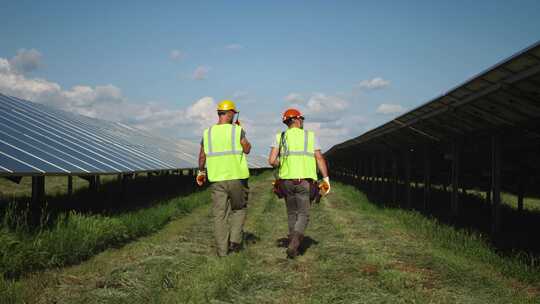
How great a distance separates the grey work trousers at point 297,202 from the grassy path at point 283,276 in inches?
19.1

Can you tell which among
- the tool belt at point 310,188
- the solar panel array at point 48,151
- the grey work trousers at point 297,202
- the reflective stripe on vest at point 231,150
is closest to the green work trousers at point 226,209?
the reflective stripe on vest at point 231,150

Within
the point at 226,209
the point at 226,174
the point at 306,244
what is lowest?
the point at 306,244

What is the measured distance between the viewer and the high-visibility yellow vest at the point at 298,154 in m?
7.20

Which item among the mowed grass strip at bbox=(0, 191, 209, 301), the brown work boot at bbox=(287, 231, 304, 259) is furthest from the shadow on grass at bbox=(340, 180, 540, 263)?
the mowed grass strip at bbox=(0, 191, 209, 301)

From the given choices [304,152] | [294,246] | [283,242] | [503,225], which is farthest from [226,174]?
[503,225]

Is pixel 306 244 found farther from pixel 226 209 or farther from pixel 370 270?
pixel 370 270

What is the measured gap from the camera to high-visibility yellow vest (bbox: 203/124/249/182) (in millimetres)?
7094

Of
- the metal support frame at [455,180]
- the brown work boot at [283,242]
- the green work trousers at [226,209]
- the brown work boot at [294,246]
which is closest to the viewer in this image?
the brown work boot at [294,246]

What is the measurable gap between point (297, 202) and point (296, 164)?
553mm

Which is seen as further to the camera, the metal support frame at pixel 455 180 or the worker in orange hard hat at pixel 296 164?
the metal support frame at pixel 455 180

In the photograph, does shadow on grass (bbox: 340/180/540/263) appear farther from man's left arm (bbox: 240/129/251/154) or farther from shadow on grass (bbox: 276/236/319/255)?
man's left arm (bbox: 240/129/251/154)

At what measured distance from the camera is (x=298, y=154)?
7227mm

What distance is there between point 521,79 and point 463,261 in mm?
2543

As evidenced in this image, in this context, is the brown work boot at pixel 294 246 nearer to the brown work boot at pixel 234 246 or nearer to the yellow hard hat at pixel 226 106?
the brown work boot at pixel 234 246
